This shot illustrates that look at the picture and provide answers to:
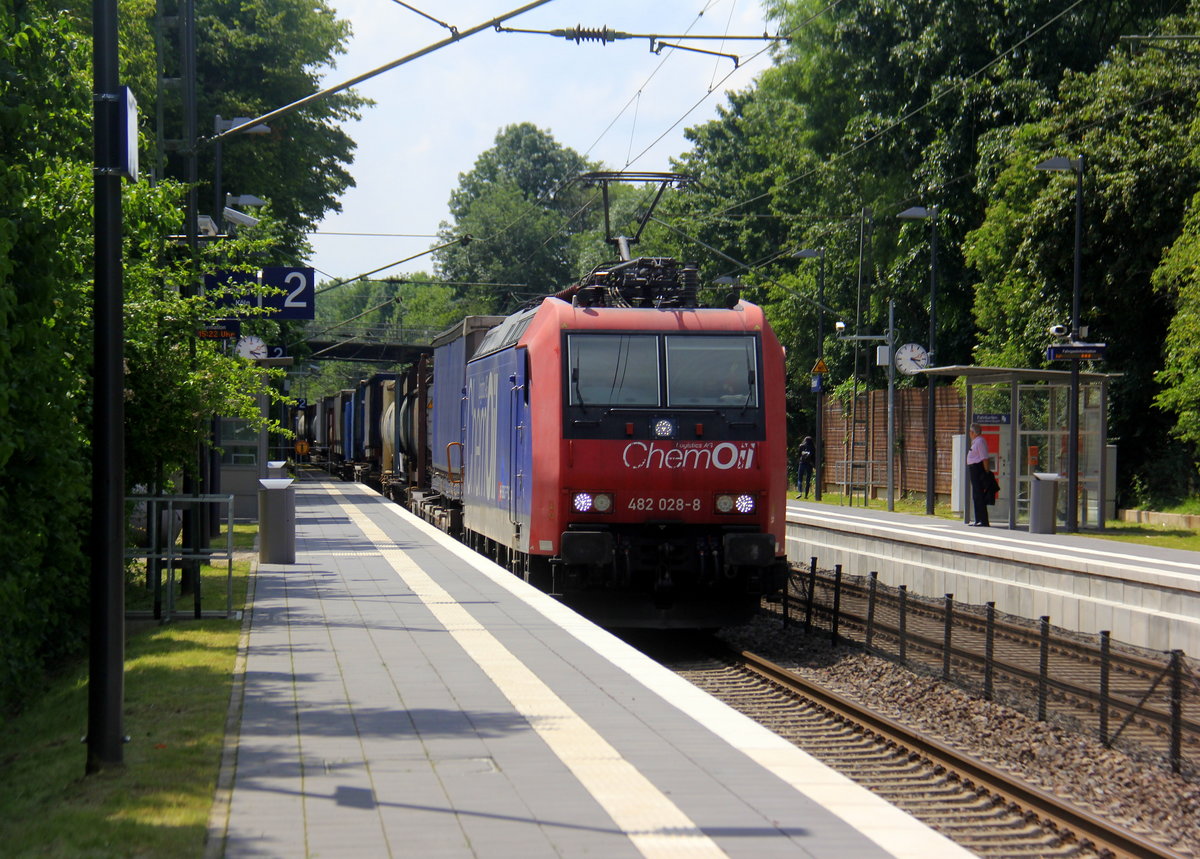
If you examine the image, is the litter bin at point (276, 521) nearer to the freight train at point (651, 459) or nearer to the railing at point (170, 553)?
the freight train at point (651, 459)

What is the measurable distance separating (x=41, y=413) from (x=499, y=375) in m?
7.67

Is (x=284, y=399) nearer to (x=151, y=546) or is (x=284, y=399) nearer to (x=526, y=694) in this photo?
(x=151, y=546)

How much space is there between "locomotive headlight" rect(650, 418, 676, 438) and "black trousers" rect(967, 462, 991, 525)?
1150cm

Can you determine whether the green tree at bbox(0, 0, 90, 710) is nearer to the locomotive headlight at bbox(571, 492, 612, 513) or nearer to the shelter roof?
the locomotive headlight at bbox(571, 492, 612, 513)

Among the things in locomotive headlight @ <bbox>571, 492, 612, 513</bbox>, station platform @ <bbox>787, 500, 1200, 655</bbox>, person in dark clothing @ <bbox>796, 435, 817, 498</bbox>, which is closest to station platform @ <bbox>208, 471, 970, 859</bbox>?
locomotive headlight @ <bbox>571, 492, 612, 513</bbox>

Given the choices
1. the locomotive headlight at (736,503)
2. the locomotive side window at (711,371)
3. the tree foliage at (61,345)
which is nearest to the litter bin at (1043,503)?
the locomotive side window at (711,371)

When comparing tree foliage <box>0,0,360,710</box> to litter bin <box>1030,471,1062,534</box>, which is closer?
tree foliage <box>0,0,360,710</box>

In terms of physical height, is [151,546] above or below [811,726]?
above

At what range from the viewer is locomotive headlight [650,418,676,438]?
14164mm

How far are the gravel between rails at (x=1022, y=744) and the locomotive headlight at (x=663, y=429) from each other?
2.45 m

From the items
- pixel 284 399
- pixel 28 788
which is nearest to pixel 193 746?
pixel 28 788

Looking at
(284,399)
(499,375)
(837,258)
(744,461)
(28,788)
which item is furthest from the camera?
(837,258)

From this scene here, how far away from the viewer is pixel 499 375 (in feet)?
55.6

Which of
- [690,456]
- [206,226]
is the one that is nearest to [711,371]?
[690,456]
